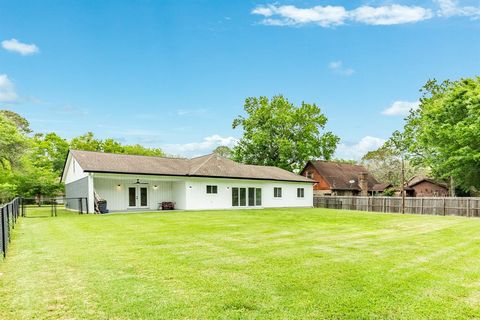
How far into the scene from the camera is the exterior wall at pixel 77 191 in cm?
2017

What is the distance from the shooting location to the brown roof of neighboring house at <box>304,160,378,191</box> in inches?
1439

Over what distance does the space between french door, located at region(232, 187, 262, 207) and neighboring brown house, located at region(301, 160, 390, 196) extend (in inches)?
470

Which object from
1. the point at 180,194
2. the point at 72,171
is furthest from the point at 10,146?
the point at 180,194

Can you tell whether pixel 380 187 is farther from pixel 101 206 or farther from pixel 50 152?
pixel 50 152

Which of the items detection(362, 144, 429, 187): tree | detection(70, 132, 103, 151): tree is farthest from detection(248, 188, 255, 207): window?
detection(70, 132, 103, 151): tree

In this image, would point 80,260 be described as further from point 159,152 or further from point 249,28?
point 159,152

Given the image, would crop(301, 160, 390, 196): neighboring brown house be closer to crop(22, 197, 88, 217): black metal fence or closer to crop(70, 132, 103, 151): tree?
crop(22, 197, 88, 217): black metal fence

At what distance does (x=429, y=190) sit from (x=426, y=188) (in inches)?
15.9

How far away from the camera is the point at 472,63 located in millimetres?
27359

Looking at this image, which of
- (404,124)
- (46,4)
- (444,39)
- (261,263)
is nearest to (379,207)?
(444,39)

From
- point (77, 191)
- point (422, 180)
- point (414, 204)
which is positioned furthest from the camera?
point (422, 180)

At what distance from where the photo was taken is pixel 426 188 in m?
38.4

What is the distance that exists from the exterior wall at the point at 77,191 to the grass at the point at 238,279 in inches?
462

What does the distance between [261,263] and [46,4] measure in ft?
63.8
